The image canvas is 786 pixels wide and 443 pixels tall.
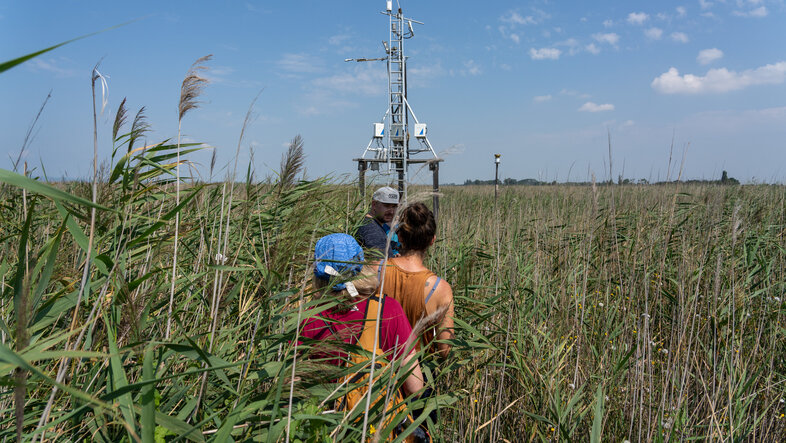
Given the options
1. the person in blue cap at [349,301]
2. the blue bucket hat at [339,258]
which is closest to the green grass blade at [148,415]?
the person in blue cap at [349,301]

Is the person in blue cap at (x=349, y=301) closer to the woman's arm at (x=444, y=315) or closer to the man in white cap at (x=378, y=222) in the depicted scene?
the woman's arm at (x=444, y=315)

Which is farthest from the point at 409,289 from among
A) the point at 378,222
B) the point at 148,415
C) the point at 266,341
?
the point at 148,415

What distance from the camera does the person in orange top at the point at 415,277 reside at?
2.03m

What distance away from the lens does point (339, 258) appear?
132 centimetres

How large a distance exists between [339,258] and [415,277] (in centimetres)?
86

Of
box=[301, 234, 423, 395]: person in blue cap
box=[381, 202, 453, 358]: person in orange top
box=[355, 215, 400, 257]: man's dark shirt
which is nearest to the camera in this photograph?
box=[301, 234, 423, 395]: person in blue cap

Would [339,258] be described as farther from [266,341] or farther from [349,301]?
[266,341]

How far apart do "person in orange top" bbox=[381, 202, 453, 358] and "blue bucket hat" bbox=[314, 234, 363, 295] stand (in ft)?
2.08

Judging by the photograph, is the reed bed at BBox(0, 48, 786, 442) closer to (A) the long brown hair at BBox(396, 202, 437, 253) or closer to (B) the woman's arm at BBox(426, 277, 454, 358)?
(B) the woman's arm at BBox(426, 277, 454, 358)

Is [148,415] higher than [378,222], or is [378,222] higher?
[378,222]

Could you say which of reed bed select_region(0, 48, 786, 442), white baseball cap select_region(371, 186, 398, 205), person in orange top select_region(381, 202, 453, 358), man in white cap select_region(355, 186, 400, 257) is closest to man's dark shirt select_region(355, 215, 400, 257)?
man in white cap select_region(355, 186, 400, 257)

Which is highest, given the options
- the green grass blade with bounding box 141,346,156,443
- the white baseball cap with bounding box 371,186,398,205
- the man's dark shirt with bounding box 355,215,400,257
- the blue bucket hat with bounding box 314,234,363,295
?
the white baseball cap with bounding box 371,186,398,205

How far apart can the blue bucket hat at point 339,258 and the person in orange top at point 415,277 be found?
63 centimetres

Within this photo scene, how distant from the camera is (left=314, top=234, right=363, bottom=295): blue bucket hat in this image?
4.09ft
